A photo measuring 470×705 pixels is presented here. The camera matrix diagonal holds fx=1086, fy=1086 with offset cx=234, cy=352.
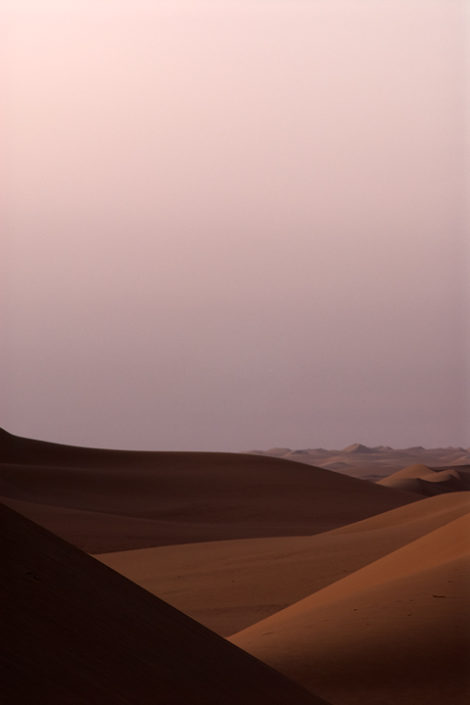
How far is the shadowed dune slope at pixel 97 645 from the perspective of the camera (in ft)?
17.1

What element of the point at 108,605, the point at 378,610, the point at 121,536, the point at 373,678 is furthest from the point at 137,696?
the point at 121,536

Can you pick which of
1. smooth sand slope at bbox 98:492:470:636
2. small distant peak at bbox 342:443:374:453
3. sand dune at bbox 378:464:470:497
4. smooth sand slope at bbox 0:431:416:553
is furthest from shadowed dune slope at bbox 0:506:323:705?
small distant peak at bbox 342:443:374:453

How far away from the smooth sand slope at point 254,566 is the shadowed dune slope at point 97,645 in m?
5.57

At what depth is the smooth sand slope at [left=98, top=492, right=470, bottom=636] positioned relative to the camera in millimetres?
14320

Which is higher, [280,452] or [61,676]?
[280,452]

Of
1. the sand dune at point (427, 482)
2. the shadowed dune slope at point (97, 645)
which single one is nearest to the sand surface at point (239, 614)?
the shadowed dune slope at point (97, 645)

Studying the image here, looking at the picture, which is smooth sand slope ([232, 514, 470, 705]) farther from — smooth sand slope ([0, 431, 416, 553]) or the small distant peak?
the small distant peak

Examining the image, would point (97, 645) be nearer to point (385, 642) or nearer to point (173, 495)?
point (385, 642)

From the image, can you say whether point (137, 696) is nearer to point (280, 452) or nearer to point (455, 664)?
point (455, 664)

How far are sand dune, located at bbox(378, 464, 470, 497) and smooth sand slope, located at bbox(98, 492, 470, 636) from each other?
1865 cm

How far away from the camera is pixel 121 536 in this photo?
23.5 m

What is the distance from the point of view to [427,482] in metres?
44.4

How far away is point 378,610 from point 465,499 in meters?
15.7

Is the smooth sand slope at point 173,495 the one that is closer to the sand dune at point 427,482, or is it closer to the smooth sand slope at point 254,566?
the smooth sand slope at point 254,566
